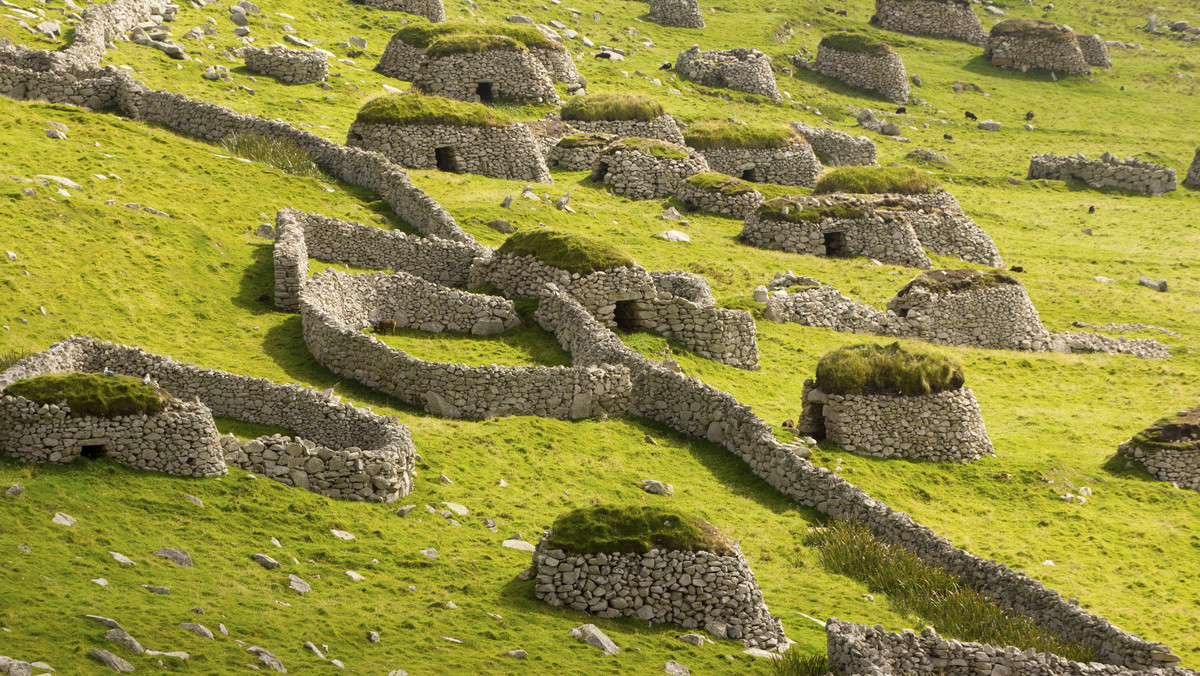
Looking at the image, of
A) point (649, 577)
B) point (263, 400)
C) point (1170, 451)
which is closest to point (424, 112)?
point (263, 400)

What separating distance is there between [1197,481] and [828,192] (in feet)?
82.6

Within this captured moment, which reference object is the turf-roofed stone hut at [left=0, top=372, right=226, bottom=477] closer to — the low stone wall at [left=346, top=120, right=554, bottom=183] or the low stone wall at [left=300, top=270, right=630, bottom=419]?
the low stone wall at [left=300, top=270, right=630, bottom=419]

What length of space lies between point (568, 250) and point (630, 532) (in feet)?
54.0

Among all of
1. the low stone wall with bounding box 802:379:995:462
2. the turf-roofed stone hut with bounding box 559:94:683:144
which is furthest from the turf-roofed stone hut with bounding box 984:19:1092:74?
the low stone wall with bounding box 802:379:995:462

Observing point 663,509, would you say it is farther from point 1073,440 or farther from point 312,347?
point 1073,440

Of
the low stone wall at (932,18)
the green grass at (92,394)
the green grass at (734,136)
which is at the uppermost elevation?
the low stone wall at (932,18)

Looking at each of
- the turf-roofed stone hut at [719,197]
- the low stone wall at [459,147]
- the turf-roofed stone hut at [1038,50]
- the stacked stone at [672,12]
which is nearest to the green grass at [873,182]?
the turf-roofed stone hut at [719,197]

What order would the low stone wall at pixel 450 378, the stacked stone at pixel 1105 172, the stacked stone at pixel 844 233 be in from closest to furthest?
1. the low stone wall at pixel 450 378
2. the stacked stone at pixel 844 233
3. the stacked stone at pixel 1105 172

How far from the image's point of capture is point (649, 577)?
2098 centimetres

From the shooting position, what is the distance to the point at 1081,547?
90.3 ft

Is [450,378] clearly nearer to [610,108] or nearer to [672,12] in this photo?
[610,108]

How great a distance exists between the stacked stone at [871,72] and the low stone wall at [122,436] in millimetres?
66418

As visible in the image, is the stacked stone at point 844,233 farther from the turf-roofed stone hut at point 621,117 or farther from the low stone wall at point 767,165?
the turf-roofed stone hut at point 621,117

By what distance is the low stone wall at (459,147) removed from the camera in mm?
48594
